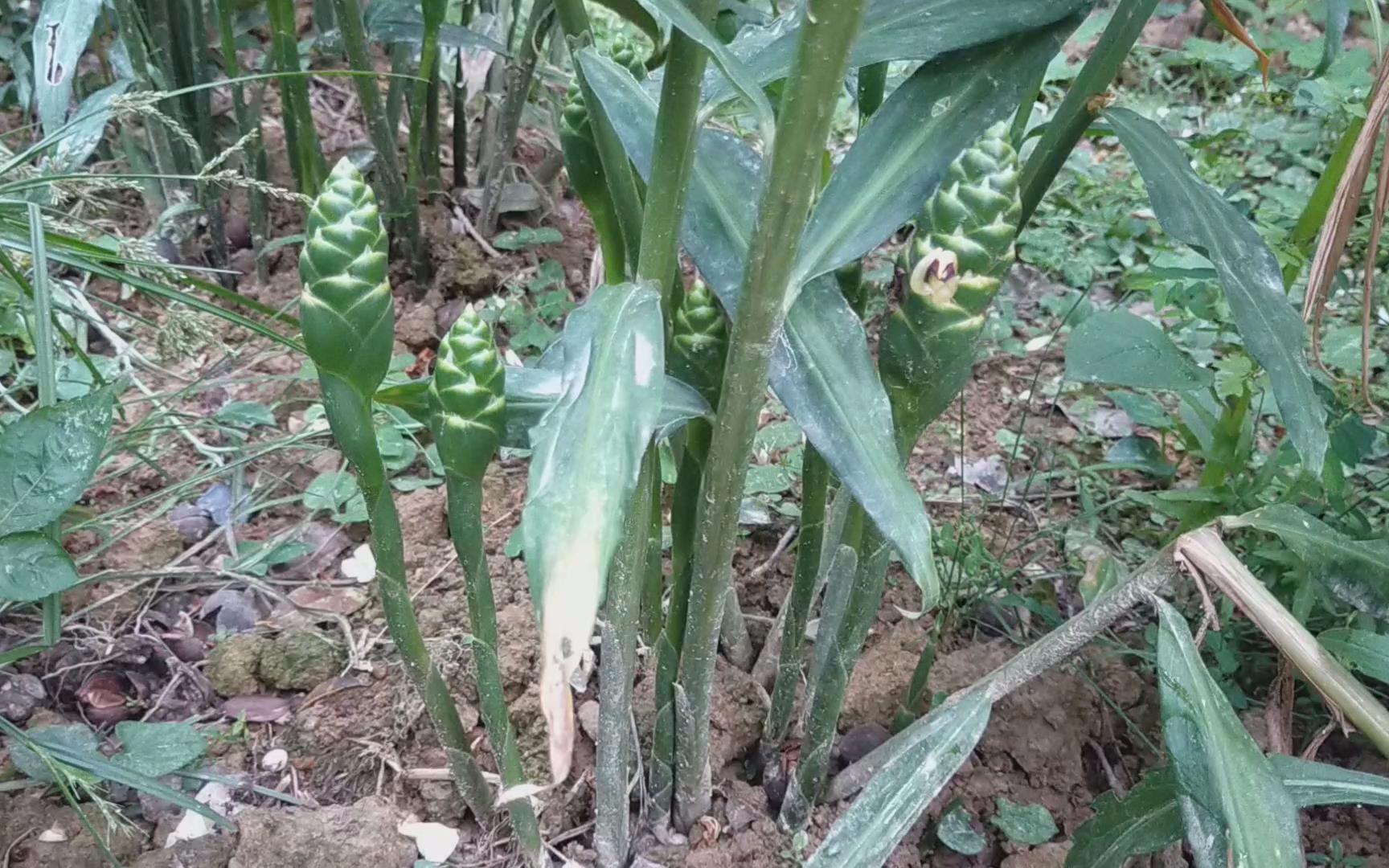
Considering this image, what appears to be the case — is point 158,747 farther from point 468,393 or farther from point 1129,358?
point 1129,358

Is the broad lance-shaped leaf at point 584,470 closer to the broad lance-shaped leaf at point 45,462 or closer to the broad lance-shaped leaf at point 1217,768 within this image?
the broad lance-shaped leaf at point 1217,768

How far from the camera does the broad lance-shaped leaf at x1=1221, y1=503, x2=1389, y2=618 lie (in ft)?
1.96

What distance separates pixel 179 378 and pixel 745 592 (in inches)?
31.6

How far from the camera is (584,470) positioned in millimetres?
420

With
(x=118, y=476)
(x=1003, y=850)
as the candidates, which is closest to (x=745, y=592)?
(x=1003, y=850)

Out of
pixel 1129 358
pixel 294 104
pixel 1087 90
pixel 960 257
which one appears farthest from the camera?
pixel 294 104

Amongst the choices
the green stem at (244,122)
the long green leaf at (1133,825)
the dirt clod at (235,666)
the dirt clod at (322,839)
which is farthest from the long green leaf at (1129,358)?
the green stem at (244,122)

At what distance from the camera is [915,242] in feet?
1.75

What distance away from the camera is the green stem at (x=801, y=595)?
28.1 inches

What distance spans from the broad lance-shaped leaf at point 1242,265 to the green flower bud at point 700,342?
0.94 feet

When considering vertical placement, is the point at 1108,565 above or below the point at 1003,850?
above

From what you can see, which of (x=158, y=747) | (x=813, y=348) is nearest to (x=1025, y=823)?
(x=813, y=348)

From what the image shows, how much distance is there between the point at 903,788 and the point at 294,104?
1.11 m

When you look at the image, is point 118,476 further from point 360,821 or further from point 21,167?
point 360,821
